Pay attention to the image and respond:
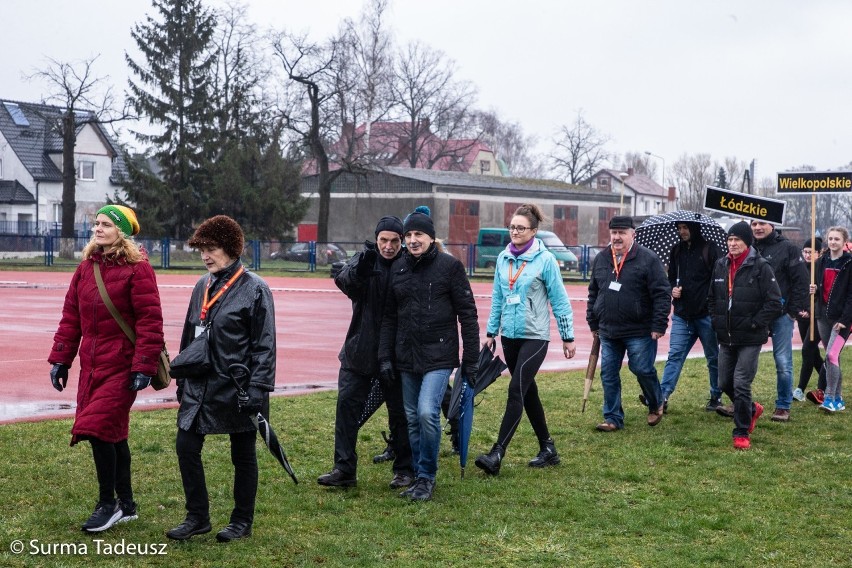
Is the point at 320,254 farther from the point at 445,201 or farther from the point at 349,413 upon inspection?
the point at 349,413

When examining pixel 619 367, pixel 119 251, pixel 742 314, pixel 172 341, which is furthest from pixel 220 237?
pixel 172 341

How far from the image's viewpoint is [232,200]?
168 ft

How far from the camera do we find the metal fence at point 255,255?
143ft

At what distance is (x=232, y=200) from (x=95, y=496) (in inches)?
1788

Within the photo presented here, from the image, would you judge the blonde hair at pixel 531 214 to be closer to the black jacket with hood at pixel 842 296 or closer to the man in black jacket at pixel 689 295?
the man in black jacket at pixel 689 295

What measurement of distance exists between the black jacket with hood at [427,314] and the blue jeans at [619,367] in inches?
104

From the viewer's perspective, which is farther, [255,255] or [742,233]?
[255,255]

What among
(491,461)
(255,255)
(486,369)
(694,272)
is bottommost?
(491,461)

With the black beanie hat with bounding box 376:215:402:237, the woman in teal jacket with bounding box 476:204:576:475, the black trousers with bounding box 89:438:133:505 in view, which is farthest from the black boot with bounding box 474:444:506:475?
the black trousers with bounding box 89:438:133:505

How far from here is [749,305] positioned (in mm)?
9164

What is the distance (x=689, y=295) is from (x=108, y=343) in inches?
242

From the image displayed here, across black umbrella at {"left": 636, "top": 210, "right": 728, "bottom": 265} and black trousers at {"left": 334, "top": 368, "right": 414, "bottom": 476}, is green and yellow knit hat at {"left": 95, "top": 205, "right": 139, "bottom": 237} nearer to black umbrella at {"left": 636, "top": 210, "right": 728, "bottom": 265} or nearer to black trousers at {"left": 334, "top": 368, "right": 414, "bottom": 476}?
black trousers at {"left": 334, "top": 368, "right": 414, "bottom": 476}

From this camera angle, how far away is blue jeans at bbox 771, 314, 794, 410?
10.2 metres

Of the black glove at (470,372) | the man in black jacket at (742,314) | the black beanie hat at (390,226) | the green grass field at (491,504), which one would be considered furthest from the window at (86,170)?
the black glove at (470,372)
